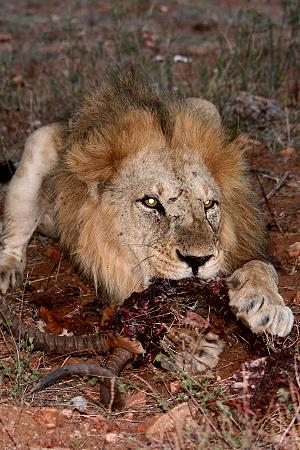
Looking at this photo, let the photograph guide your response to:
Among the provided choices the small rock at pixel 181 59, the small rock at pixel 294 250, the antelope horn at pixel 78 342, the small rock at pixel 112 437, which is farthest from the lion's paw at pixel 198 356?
the small rock at pixel 181 59

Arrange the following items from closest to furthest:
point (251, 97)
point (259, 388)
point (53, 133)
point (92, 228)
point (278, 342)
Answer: point (259, 388) → point (278, 342) → point (92, 228) → point (53, 133) → point (251, 97)

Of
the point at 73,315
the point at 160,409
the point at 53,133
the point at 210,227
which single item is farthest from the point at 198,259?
the point at 53,133

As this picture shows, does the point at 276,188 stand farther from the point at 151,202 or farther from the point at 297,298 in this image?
the point at 151,202

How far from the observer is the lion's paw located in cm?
356

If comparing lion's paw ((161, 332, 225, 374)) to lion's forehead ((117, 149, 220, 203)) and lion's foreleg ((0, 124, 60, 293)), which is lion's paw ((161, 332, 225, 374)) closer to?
lion's forehead ((117, 149, 220, 203))

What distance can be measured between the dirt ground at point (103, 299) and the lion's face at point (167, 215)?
355mm

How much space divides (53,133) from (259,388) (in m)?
2.18

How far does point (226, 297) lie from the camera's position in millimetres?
3789

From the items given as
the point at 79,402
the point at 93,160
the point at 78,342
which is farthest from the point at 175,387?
the point at 93,160

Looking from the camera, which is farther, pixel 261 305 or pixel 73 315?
pixel 73 315

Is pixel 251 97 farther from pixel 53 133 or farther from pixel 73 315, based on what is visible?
pixel 73 315

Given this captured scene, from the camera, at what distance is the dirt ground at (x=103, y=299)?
3090 mm

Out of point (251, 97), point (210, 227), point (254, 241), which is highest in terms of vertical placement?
point (210, 227)

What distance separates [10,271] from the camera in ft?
16.0
